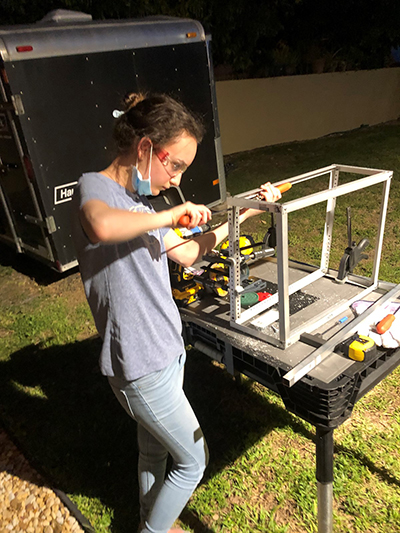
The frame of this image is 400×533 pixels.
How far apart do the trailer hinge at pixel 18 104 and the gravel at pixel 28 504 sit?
127 inches

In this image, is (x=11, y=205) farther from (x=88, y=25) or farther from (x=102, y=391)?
(x=102, y=391)

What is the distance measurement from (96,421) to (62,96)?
335cm

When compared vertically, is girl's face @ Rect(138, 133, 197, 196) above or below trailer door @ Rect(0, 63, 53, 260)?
above

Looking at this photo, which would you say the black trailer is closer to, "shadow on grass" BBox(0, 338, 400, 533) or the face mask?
"shadow on grass" BBox(0, 338, 400, 533)

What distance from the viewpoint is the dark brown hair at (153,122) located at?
4.95 feet

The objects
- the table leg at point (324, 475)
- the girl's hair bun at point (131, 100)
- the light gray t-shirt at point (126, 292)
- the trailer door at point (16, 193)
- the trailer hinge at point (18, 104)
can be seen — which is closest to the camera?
the light gray t-shirt at point (126, 292)

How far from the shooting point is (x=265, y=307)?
7.23 ft

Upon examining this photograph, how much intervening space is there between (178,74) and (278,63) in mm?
8413

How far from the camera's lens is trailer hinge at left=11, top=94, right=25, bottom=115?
4094mm

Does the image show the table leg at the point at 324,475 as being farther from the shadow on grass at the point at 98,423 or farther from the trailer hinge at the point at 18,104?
the trailer hinge at the point at 18,104

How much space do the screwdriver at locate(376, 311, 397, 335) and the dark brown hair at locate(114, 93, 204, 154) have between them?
1247mm

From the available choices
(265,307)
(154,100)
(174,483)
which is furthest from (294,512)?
(154,100)

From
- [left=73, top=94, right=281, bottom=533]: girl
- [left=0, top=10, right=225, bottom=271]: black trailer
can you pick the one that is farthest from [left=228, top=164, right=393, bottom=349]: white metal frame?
[left=0, top=10, right=225, bottom=271]: black trailer

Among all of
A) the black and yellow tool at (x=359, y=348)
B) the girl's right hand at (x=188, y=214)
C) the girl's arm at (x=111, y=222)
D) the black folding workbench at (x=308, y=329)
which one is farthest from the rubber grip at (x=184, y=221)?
the black and yellow tool at (x=359, y=348)
